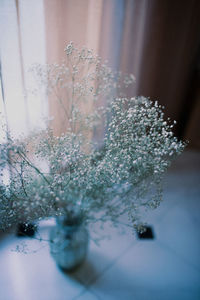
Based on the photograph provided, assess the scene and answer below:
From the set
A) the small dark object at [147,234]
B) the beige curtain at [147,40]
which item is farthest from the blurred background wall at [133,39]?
the small dark object at [147,234]

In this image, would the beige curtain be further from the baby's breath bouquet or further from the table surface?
the table surface

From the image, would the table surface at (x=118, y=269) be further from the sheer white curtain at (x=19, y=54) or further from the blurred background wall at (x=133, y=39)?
the blurred background wall at (x=133, y=39)

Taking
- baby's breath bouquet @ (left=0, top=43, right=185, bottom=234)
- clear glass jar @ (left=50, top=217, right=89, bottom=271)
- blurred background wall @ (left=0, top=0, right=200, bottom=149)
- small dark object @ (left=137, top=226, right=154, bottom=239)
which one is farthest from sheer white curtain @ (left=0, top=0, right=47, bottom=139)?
small dark object @ (left=137, top=226, right=154, bottom=239)

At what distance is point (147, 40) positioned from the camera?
229cm

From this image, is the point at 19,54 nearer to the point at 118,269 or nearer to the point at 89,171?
the point at 89,171

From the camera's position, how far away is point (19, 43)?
4.21ft

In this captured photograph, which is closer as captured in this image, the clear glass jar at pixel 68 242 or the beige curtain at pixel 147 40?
the clear glass jar at pixel 68 242

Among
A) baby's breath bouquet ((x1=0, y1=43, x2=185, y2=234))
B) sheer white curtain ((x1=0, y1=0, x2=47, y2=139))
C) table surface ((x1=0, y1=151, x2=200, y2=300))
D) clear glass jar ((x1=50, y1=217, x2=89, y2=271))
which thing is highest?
sheer white curtain ((x1=0, y1=0, x2=47, y2=139))

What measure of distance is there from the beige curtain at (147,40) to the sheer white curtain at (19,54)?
Answer: 8cm

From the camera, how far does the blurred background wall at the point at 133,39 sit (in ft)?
4.33

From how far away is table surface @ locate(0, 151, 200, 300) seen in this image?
1.33 metres

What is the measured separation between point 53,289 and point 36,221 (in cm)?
63

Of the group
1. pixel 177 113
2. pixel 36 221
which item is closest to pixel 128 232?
pixel 36 221

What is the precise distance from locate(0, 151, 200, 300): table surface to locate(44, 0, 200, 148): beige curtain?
4.07 feet
